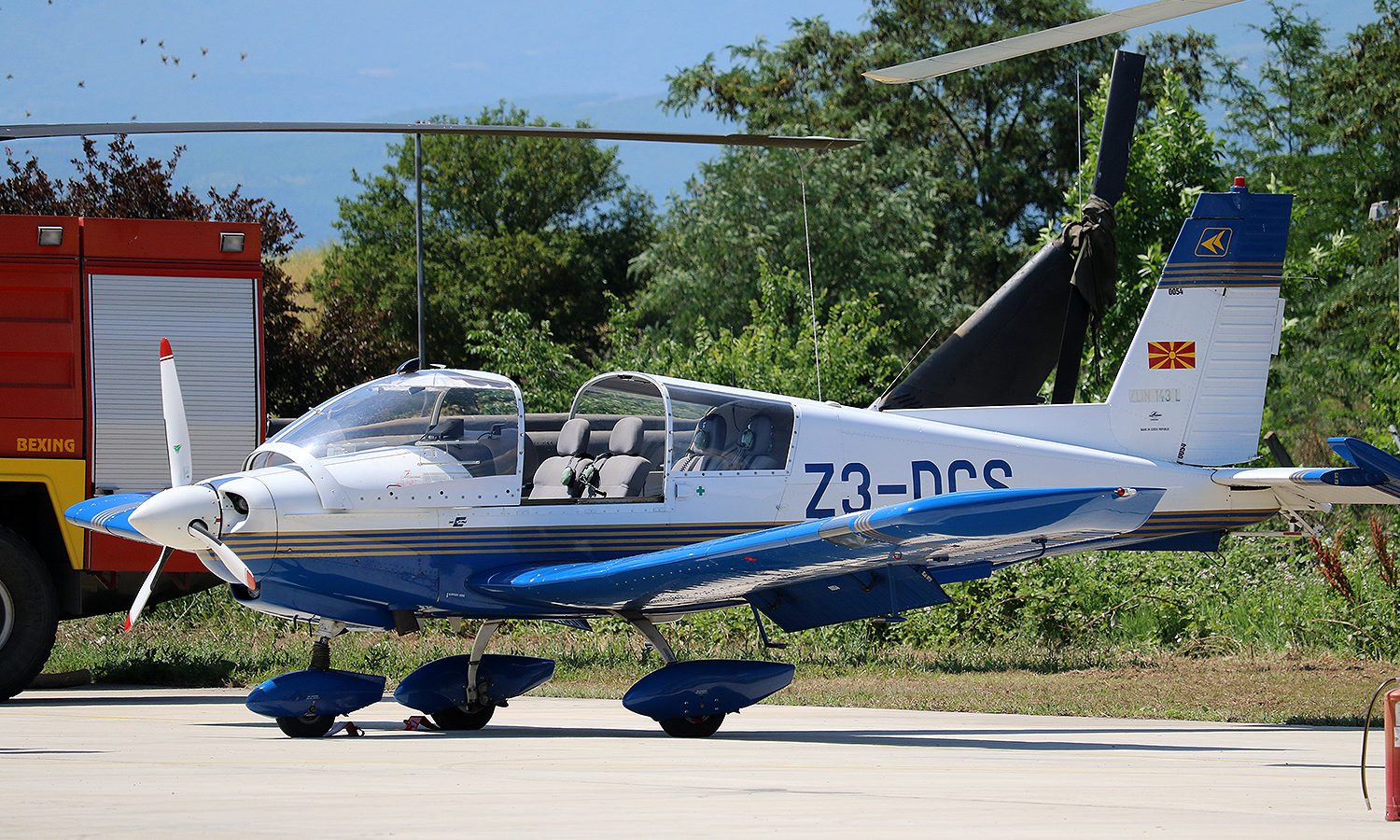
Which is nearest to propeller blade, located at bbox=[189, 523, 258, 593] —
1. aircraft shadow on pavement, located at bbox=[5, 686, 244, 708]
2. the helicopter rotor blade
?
the helicopter rotor blade

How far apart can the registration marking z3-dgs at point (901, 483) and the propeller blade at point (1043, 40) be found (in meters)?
2.47

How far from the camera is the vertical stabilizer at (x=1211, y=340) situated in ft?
37.0

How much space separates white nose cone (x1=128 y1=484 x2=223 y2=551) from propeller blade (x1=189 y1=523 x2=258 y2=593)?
0.10 feet

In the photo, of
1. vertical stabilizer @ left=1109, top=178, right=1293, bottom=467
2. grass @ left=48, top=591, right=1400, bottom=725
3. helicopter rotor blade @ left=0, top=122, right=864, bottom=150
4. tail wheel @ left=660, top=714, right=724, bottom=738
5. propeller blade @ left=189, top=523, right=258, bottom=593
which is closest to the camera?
propeller blade @ left=189, top=523, right=258, bottom=593

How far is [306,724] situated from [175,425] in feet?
7.10

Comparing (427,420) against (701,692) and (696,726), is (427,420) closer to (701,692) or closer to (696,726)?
(701,692)

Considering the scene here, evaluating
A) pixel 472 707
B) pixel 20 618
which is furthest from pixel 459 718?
pixel 20 618

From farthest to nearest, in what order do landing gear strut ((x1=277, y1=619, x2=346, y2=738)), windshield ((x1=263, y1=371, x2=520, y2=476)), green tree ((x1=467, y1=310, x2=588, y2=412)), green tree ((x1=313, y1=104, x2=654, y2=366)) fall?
green tree ((x1=313, y1=104, x2=654, y2=366)), green tree ((x1=467, y1=310, x2=588, y2=412)), windshield ((x1=263, y1=371, x2=520, y2=476)), landing gear strut ((x1=277, y1=619, x2=346, y2=738))

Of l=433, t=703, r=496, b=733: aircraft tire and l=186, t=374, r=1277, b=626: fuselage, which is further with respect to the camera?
l=433, t=703, r=496, b=733: aircraft tire

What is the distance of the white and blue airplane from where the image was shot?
31.0ft

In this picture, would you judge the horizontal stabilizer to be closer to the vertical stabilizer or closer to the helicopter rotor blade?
the vertical stabilizer

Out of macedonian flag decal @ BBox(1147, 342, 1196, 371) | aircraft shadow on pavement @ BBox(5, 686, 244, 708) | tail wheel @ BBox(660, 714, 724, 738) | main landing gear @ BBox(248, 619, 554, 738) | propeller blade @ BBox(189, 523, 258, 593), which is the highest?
macedonian flag decal @ BBox(1147, 342, 1196, 371)

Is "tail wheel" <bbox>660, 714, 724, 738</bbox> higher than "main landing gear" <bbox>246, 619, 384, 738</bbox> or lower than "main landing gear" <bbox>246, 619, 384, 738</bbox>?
lower

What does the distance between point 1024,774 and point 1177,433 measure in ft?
15.2
